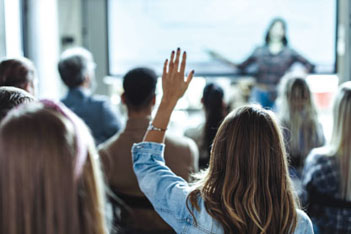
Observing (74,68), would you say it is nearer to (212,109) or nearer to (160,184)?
(212,109)

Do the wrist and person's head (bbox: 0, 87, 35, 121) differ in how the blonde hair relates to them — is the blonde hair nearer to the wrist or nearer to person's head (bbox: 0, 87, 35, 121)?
the wrist

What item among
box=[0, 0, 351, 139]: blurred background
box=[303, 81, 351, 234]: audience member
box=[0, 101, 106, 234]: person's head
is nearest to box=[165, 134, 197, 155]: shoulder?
box=[303, 81, 351, 234]: audience member

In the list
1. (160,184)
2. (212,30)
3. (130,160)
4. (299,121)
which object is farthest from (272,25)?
(160,184)

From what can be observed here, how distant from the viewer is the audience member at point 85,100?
112 inches

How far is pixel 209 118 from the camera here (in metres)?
2.82

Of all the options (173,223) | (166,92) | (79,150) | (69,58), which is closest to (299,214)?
(173,223)

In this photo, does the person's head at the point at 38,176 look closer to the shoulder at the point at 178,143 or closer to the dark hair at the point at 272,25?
the shoulder at the point at 178,143

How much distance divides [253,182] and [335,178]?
101cm

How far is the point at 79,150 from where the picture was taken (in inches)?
34.6

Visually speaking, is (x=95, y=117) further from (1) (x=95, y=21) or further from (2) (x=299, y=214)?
(1) (x=95, y=21)

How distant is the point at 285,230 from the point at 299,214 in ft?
0.20

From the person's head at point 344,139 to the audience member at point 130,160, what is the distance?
61cm

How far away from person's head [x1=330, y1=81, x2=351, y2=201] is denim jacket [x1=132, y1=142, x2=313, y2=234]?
90 centimetres

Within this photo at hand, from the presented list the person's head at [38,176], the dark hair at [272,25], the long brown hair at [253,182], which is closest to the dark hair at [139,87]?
the long brown hair at [253,182]
